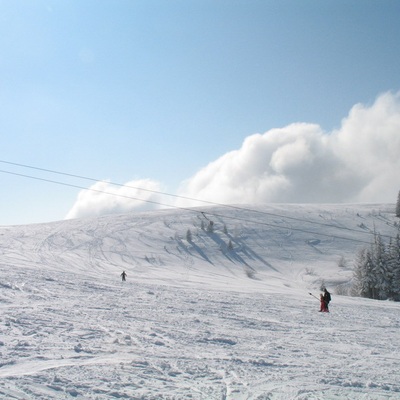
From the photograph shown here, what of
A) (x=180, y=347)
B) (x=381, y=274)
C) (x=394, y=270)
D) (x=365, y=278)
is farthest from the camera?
(x=365, y=278)

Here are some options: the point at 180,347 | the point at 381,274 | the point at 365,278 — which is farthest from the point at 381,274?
the point at 180,347

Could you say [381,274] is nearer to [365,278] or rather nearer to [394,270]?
[394,270]

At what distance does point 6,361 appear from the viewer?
736 centimetres

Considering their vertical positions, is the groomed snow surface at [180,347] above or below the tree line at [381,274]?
below

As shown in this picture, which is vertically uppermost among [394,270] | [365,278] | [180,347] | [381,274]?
[394,270]

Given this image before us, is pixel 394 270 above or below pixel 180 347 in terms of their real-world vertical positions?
above

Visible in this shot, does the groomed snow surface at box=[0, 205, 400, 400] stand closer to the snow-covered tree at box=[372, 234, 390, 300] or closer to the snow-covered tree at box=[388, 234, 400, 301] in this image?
the snow-covered tree at box=[372, 234, 390, 300]

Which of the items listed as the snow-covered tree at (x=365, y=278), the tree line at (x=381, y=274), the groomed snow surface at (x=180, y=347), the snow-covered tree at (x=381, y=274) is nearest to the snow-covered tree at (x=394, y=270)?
the tree line at (x=381, y=274)

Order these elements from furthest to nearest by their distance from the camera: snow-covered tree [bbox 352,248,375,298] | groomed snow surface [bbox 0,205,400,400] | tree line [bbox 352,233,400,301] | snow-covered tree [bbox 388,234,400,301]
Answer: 1. snow-covered tree [bbox 352,248,375,298]
2. tree line [bbox 352,233,400,301]
3. snow-covered tree [bbox 388,234,400,301]
4. groomed snow surface [bbox 0,205,400,400]

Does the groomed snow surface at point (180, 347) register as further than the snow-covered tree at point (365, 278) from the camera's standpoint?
No

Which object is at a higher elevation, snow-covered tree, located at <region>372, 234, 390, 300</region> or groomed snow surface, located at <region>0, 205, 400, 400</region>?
snow-covered tree, located at <region>372, 234, 390, 300</region>

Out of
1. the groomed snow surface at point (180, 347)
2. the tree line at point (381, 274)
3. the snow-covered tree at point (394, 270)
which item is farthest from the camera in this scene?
the tree line at point (381, 274)

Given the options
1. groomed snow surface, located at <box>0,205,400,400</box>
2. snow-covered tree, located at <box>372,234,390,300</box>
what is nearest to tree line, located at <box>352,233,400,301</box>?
snow-covered tree, located at <box>372,234,390,300</box>

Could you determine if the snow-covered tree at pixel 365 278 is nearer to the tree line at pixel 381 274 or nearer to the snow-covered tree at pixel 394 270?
the tree line at pixel 381 274
